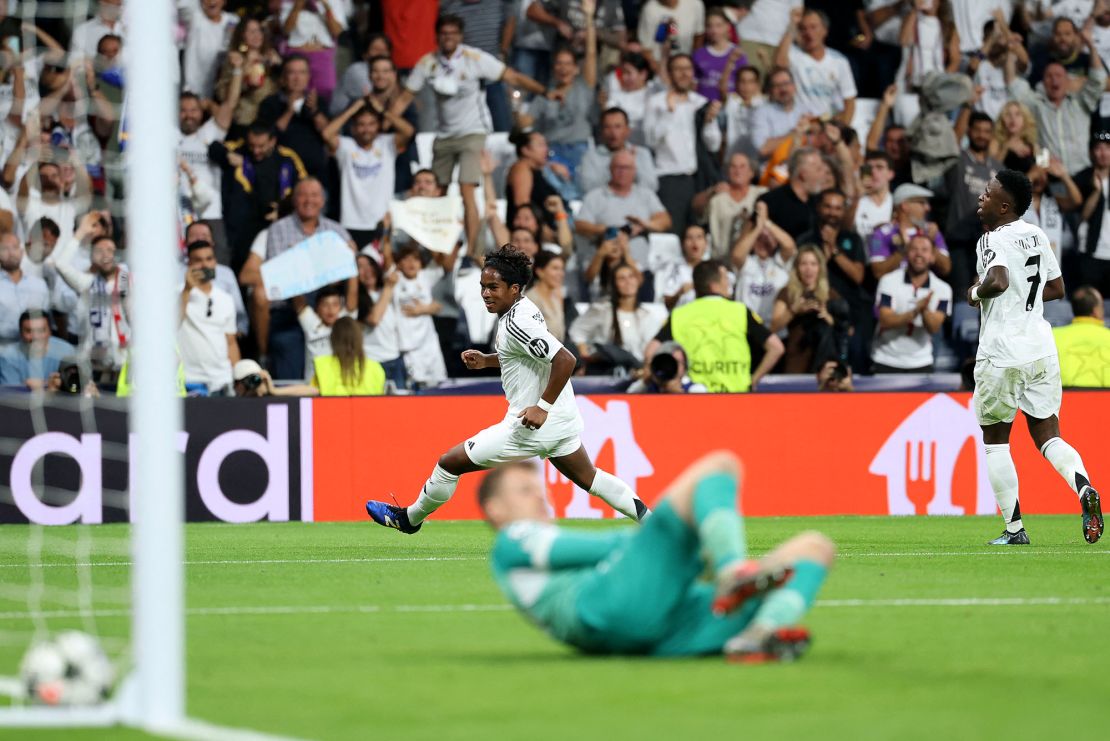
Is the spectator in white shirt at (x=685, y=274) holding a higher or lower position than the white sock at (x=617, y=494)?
higher

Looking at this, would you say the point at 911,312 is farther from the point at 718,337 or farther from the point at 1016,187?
the point at 1016,187

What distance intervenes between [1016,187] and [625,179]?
7.16m

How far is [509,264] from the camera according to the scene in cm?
1148

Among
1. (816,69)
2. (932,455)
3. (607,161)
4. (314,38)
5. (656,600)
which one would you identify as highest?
(314,38)

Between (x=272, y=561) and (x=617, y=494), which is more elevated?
(x=617, y=494)

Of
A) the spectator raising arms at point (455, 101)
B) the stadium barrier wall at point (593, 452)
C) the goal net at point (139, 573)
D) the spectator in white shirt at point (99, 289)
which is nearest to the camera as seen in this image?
the goal net at point (139, 573)

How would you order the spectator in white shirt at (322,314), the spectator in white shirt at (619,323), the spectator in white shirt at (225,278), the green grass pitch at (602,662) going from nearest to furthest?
the green grass pitch at (602,662) → the spectator in white shirt at (225,278) → the spectator in white shirt at (322,314) → the spectator in white shirt at (619,323)

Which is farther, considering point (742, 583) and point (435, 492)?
point (435, 492)

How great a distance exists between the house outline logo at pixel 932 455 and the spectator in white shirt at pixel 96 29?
8.38 metres

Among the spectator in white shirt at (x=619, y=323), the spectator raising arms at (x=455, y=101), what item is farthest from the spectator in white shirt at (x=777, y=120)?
the spectator raising arms at (x=455, y=101)

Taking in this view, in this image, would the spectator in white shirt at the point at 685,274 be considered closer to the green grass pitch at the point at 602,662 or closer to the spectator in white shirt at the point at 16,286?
the spectator in white shirt at the point at 16,286

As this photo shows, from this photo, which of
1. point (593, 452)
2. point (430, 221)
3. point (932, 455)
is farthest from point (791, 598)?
point (430, 221)

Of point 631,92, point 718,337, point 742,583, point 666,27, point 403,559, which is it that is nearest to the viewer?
point 742,583

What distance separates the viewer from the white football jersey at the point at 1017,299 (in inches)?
468
